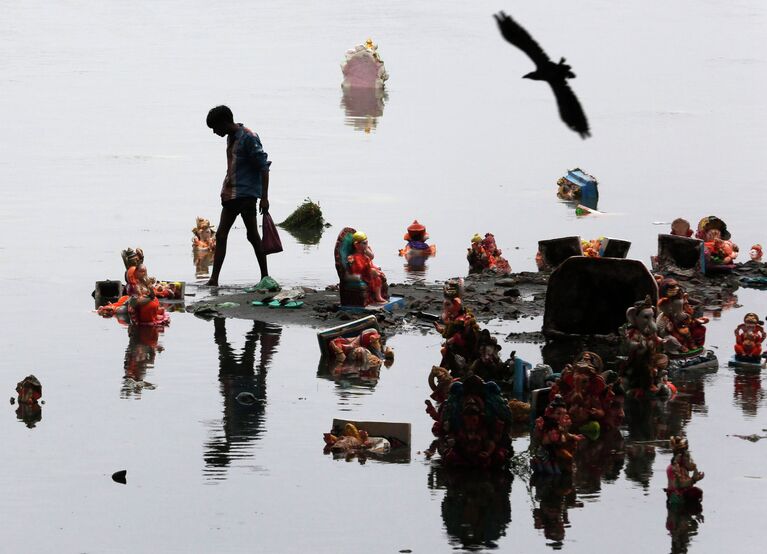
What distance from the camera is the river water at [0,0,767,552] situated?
1423 cm

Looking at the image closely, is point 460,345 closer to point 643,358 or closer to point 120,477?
point 643,358

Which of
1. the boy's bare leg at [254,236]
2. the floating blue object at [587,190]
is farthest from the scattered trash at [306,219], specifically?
the boy's bare leg at [254,236]

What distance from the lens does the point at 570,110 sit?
12.2 meters

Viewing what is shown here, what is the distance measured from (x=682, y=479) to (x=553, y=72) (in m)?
3.82

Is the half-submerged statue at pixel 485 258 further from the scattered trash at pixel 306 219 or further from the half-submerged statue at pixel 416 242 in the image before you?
the scattered trash at pixel 306 219

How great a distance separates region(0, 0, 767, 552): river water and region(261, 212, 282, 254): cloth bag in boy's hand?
107cm

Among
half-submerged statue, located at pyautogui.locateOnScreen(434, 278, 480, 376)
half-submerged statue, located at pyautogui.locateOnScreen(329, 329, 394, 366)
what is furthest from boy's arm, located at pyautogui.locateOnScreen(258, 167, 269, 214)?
half-submerged statue, located at pyautogui.locateOnScreen(434, 278, 480, 376)

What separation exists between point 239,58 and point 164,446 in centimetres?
6768

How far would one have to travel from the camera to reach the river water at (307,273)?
46.7ft

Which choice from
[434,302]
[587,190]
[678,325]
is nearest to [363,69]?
[587,190]

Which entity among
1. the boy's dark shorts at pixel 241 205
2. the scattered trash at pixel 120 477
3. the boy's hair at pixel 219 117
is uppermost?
the boy's hair at pixel 219 117

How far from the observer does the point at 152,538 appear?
13680 millimetres

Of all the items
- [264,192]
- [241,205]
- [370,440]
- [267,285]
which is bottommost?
[370,440]

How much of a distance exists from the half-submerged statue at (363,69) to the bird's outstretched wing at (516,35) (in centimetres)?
4736
